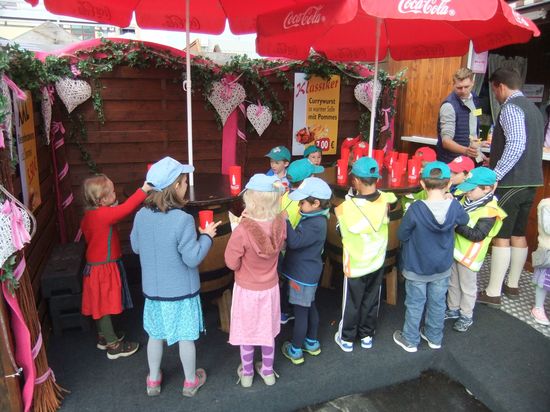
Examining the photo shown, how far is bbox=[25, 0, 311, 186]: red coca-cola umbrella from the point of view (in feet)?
10.9

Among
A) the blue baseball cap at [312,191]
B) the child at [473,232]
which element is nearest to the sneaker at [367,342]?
the child at [473,232]

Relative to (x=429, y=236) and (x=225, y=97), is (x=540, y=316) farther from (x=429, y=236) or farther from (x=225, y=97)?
(x=225, y=97)

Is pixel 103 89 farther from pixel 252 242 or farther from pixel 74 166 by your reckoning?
pixel 252 242

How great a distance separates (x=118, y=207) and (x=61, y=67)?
2140mm

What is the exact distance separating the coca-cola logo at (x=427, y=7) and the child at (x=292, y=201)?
1.33 metres

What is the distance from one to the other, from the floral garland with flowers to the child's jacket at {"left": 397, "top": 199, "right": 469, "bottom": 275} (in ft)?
9.15

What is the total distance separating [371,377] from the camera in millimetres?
Answer: 2953

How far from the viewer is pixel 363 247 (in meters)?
2.92

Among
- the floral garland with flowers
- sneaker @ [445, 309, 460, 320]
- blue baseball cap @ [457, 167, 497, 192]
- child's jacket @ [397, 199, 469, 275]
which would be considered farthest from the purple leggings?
the floral garland with flowers

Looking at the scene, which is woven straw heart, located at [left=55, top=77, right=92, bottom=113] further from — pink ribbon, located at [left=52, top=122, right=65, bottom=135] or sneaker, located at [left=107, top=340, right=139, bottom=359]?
sneaker, located at [left=107, top=340, right=139, bottom=359]

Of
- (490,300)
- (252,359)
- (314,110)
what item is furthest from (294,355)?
(314,110)

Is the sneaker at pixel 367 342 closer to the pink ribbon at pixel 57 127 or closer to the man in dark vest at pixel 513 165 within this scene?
the man in dark vest at pixel 513 165

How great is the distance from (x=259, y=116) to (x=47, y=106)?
2.25 m

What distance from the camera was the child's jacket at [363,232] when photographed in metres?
2.85
